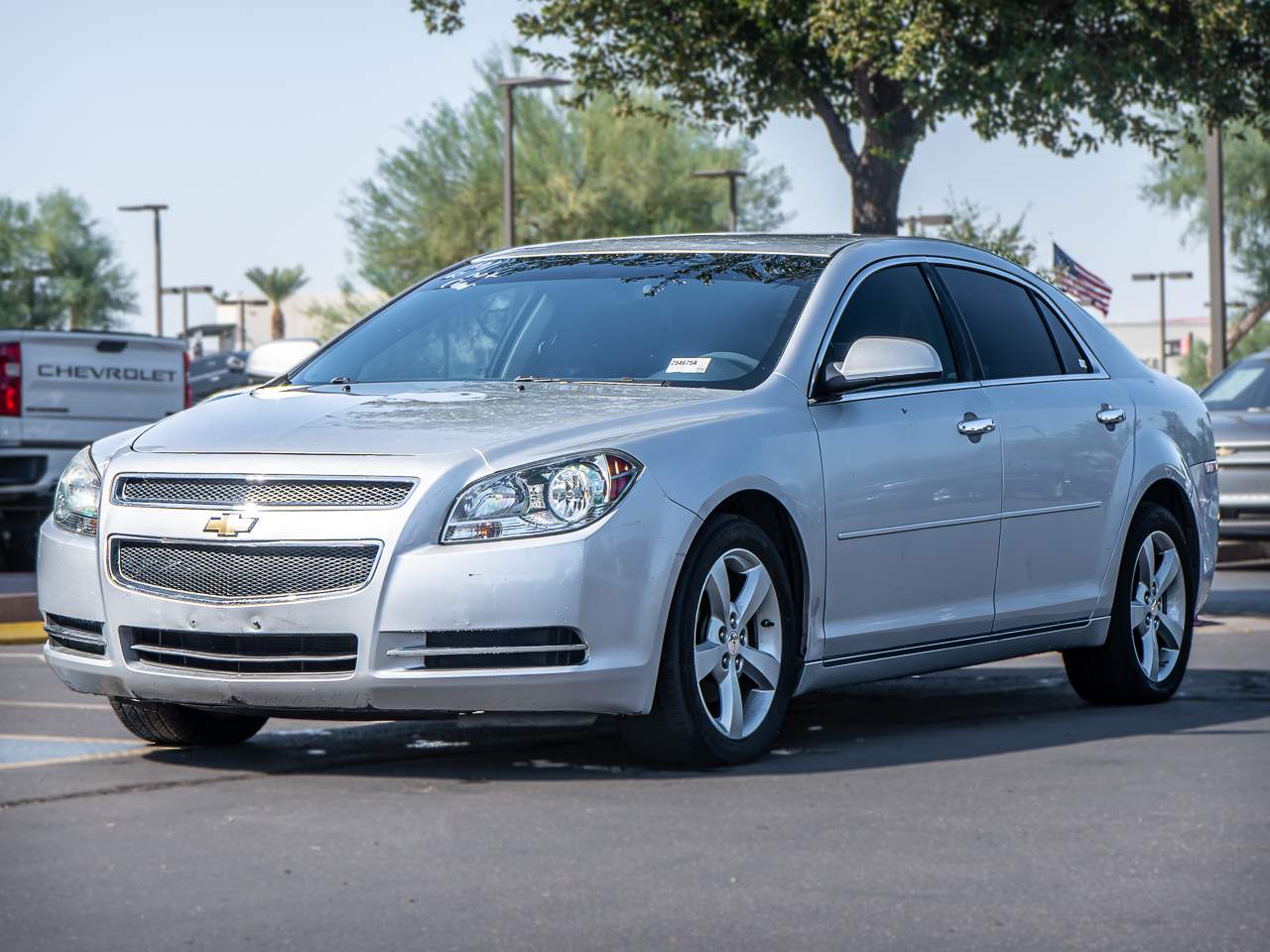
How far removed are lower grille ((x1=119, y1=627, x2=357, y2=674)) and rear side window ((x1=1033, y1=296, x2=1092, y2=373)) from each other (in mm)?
3434

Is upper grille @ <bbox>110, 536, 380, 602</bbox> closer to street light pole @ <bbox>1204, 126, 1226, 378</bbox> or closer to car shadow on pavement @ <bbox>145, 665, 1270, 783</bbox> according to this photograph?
car shadow on pavement @ <bbox>145, 665, 1270, 783</bbox>

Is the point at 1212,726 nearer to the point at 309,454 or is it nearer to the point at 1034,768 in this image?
the point at 1034,768

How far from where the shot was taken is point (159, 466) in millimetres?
6645

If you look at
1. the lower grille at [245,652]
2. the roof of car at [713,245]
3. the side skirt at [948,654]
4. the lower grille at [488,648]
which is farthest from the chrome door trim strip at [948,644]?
the lower grille at [245,652]

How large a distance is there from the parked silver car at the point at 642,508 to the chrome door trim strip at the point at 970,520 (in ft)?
0.04

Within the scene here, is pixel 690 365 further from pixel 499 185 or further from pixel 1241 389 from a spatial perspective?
pixel 499 185

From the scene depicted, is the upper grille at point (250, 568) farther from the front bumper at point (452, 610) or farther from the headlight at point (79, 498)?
the headlight at point (79, 498)

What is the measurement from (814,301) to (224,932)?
11.4ft

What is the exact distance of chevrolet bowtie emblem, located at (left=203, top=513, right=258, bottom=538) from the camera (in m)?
6.36

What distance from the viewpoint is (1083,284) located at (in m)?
26.9

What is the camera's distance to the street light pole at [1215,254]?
26438 mm

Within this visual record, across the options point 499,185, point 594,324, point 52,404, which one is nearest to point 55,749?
point 594,324

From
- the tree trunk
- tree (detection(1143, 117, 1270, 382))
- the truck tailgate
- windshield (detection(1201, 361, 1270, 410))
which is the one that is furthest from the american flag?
tree (detection(1143, 117, 1270, 382))

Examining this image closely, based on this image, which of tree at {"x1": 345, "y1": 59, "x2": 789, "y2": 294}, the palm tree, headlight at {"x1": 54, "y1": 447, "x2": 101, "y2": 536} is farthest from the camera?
the palm tree
